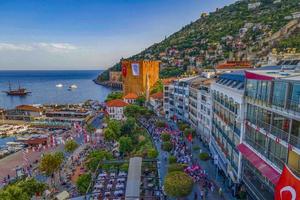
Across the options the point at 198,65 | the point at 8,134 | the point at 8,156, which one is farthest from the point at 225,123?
the point at 198,65

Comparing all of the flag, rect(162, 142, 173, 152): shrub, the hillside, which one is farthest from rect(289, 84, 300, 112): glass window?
the hillside

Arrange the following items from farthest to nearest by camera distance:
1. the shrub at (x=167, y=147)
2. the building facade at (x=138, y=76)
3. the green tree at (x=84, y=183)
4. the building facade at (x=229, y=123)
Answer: the building facade at (x=138, y=76), the shrub at (x=167, y=147), the green tree at (x=84, y=183), the building facade at (x=229, y=123)

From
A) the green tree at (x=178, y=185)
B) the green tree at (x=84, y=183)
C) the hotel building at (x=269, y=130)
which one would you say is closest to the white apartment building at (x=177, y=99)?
the green tree at (x=84, y=183)

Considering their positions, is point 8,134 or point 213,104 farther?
point 8,134

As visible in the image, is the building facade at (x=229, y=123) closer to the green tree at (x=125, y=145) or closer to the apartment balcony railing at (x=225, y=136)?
the apartment balcony railing at (x=225, y=136)

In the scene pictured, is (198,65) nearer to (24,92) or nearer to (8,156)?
(8,156)
